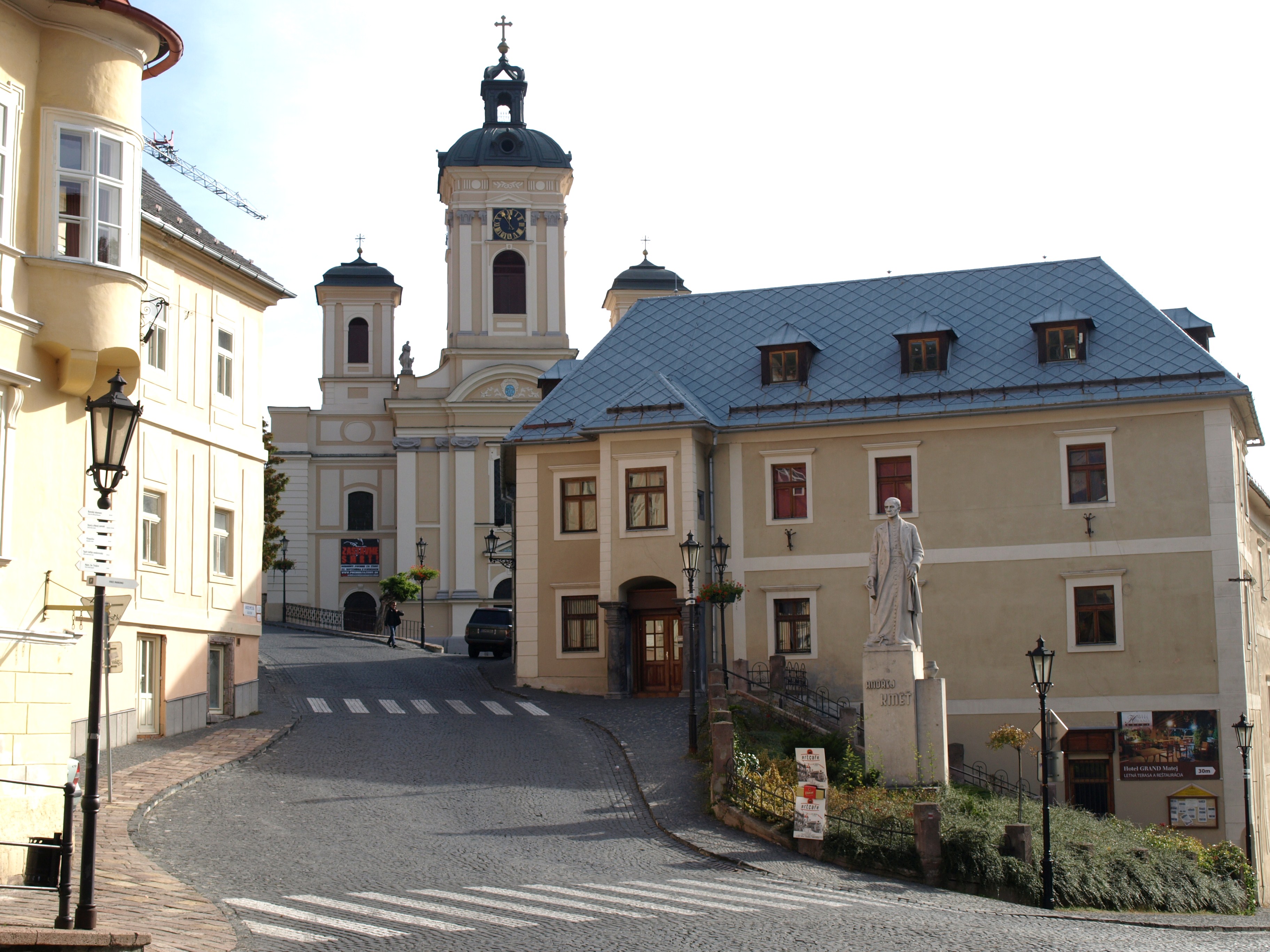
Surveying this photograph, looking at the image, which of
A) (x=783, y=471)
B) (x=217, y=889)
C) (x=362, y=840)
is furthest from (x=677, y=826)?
(x=783, y=471)

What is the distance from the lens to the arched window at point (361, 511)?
67125mm

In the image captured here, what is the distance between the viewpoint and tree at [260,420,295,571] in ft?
158

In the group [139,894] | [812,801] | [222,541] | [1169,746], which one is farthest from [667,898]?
[1169,746]

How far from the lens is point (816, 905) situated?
15102 mm

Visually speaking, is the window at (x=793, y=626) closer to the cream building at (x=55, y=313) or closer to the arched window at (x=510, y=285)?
the cream building at (x=55, y=313)

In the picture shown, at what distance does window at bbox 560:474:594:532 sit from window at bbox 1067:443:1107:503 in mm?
10867

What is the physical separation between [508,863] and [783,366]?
2102 centimetres

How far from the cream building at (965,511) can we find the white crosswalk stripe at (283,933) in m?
21.1

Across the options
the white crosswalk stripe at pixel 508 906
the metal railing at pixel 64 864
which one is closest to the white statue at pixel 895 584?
the white crosswalk stripe at pixel 508 906

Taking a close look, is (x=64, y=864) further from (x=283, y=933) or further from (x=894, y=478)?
(x=894, y=478)

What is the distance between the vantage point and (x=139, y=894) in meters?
14.0

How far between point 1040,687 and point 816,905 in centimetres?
649

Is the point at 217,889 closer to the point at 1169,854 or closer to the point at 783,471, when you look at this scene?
the point at 1169,854

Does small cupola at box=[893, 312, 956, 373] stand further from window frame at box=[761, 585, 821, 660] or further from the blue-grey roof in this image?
window frame at box=[761, 585, 821, 660]
